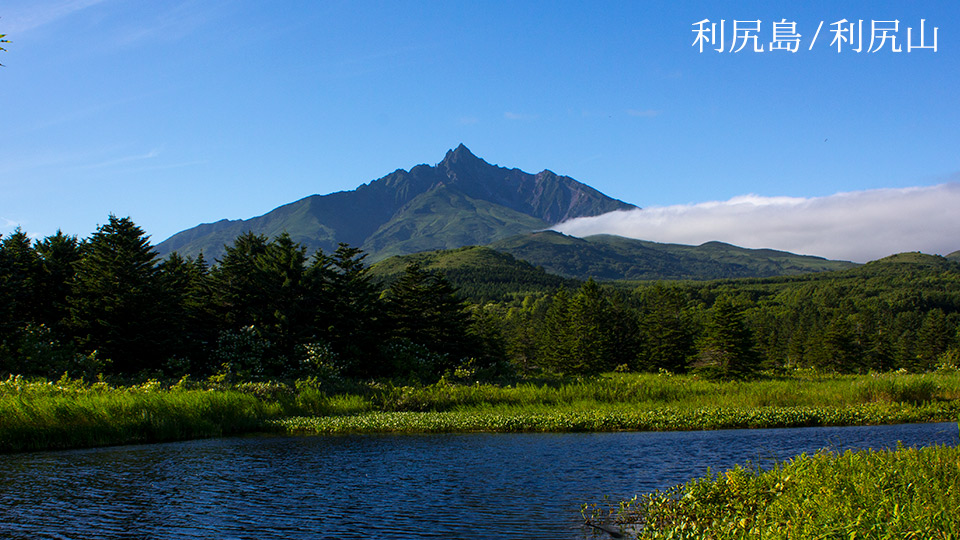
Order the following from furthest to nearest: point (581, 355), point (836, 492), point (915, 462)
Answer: point (581, 355)
point (915, 462)
point (836, 492)

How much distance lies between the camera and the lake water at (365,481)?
14328 mm

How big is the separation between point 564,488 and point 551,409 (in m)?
18.0

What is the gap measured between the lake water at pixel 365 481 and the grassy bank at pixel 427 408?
2.04 meters

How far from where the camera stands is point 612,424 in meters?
31.0

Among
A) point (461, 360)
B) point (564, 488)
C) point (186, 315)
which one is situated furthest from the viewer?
point (461, 360)

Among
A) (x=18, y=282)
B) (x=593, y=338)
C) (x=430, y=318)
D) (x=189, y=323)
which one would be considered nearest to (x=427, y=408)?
(x=430, y=318)

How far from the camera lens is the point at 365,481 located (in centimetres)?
1903

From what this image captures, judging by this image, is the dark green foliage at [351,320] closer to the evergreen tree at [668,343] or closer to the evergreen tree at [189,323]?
the evergreen tree at [189,323]

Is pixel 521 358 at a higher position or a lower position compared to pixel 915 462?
lower

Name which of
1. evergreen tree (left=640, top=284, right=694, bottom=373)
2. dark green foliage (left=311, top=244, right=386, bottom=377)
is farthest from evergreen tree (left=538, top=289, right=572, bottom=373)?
dark green foliage (left=311, top=244, right=386, bottom=377)

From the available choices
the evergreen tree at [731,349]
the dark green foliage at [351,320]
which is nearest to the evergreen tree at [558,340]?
the evergreen tree at [731,349]

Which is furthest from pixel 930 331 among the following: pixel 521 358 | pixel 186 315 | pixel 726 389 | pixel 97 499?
pixel 97 499

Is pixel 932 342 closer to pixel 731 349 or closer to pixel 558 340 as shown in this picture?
pixel 731 349

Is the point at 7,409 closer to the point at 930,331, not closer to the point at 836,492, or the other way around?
the point at 836,492
